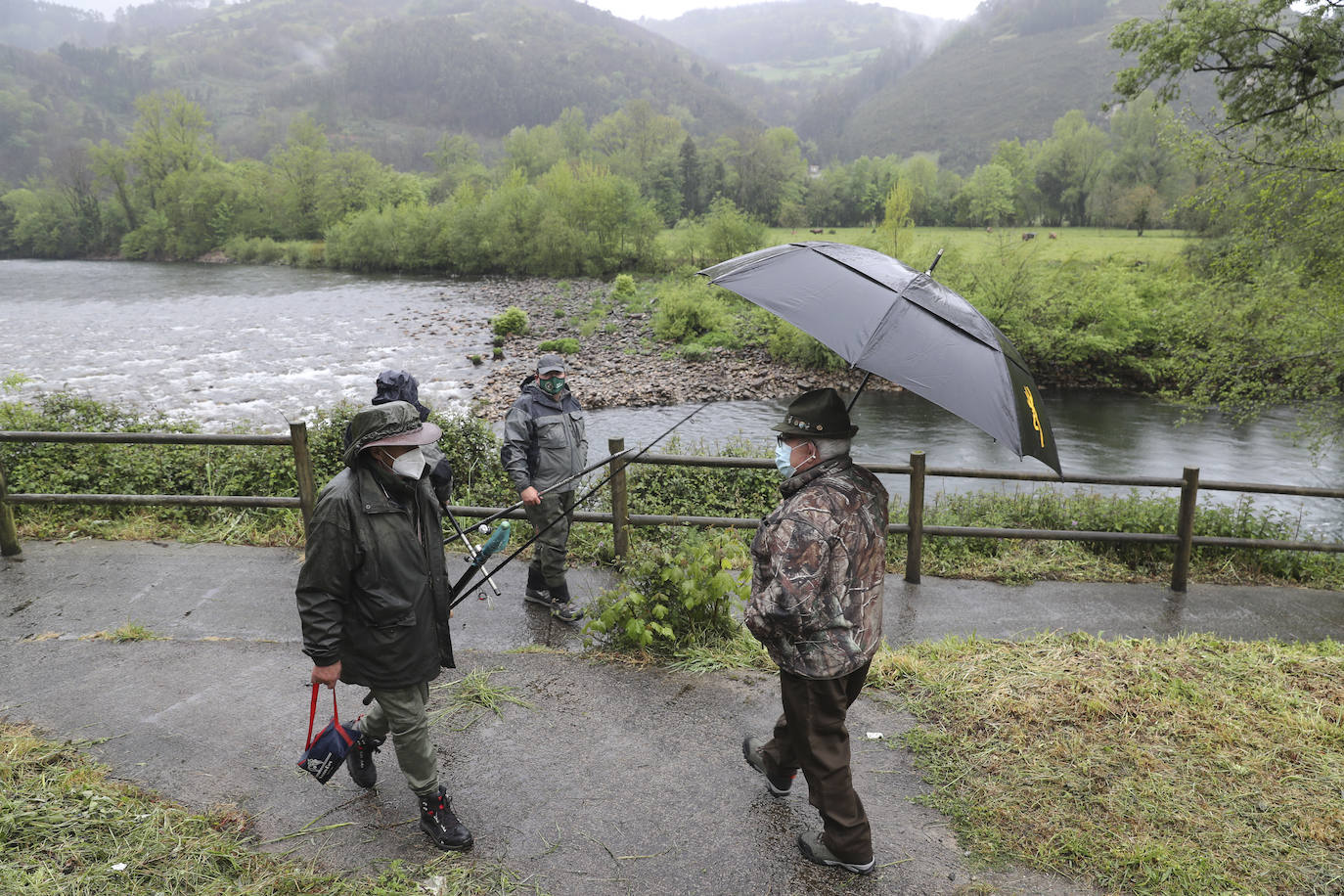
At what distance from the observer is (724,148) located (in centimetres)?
8019

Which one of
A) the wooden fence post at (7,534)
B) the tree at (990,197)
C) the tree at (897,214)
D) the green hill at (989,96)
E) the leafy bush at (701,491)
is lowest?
the leafy bush at (701,491)

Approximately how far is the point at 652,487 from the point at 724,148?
77490mm

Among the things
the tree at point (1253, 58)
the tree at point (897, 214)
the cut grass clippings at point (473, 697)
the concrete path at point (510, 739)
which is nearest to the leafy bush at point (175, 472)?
the concrete path at point (510, 739)

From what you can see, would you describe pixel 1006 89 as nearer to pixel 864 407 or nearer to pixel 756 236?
pixel 756 236

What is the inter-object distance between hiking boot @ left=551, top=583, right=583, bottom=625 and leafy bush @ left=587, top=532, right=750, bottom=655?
52cm

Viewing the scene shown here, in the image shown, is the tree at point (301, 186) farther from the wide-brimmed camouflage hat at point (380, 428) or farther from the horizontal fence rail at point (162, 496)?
the wide-brimmed camouflage hat at point (380, 428)

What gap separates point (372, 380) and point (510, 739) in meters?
21.1

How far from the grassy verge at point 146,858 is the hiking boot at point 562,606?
99.9 inches

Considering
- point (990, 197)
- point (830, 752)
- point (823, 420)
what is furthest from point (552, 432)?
point (990, 197)

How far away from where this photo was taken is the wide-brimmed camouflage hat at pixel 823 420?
2.91 metres

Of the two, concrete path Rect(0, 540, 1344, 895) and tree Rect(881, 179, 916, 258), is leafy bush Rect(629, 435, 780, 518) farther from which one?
tree Rect(881, 179, 916, 258)

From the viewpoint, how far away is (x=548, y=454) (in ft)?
18.0

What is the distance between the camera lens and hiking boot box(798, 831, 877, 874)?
3106 millimetres

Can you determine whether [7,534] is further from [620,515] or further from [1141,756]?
[1141,756]
